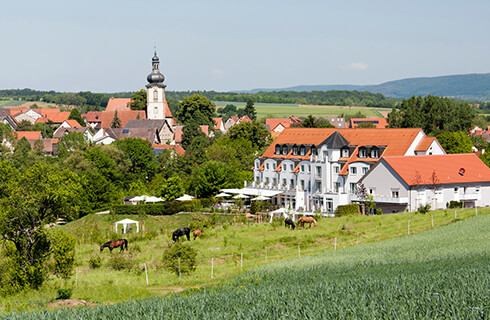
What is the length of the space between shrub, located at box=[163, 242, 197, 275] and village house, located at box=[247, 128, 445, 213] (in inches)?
1321

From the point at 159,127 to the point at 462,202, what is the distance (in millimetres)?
112241

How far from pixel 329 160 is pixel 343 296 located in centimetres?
5124

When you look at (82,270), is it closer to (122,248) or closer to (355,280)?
(122,248)

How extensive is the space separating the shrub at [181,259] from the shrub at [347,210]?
27996mm

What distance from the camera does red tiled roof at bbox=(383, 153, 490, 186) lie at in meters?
A: 60.5

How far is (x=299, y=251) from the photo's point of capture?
37344 mm

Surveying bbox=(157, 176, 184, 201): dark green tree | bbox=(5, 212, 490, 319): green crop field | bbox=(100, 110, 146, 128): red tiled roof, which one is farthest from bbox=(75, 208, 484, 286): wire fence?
bbox=(100, 110, 146, 128): red tiled roof

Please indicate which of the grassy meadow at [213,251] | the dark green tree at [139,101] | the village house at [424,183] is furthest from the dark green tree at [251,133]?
the dark green tree at [139,101]

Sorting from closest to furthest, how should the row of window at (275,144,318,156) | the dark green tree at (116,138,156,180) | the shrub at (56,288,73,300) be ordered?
the shrub at (56,288,73,300)
the row of window at (275,144,318,156)
the dark green tree at (116,138,156,180)

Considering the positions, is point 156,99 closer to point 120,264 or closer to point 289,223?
point 289,223

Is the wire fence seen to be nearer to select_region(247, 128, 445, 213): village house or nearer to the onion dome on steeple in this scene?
select_region(247, 128, 445, 213): village house

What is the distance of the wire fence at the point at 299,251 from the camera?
3247 cm

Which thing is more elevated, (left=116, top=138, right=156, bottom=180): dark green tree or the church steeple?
the church steeple

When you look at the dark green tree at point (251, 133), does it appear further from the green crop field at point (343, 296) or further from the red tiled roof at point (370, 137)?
the green crop field at point (343, 296)
